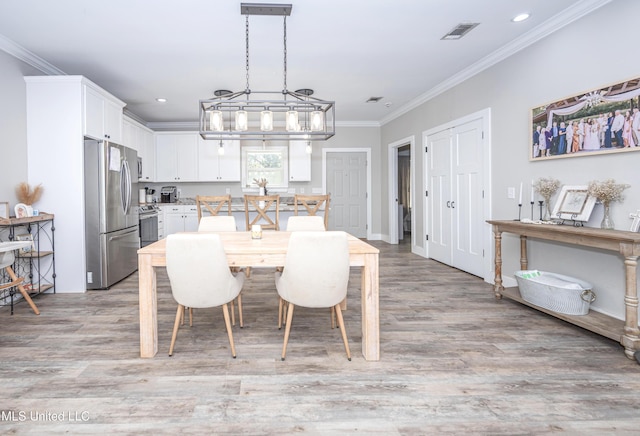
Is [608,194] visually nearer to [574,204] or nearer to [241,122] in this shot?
[574,204]

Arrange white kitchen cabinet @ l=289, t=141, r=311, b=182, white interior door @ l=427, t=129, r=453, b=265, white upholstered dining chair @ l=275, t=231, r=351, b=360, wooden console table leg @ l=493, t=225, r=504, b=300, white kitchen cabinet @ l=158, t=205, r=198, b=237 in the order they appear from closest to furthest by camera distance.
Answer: white upholstered dining chair @ l=275, t=231, r=351, b=360 → wooden console table leg @ l=493, t=225, r=504, b=300 → white interior door @ l=427, t=129, r=453, b=265 → white kitchen cabinet @ l=158, t=205, r=198, b=237 → white kitchen cabinet @ l=289, t=141, r=311, b=182

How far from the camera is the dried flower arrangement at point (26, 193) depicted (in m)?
3.54

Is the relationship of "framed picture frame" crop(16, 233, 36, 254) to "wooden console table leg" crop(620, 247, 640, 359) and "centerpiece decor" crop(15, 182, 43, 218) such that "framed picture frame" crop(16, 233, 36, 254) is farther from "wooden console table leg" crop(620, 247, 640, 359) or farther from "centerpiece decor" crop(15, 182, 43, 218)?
"wooden console table leg" crop(620, 247, 640, 359)

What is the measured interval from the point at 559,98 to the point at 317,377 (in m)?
3.01

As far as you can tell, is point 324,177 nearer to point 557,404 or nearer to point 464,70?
point 464,70

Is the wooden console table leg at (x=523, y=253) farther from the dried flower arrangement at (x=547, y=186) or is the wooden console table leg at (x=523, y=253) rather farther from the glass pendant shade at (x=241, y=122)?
the glass pendant shade at (x=241, y=122)

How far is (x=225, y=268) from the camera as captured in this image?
2.17 metres

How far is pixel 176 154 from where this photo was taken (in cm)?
703

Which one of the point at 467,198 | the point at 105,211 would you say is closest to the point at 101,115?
the point at 105,211

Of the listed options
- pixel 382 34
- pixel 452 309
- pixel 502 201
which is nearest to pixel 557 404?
pixel 452 309

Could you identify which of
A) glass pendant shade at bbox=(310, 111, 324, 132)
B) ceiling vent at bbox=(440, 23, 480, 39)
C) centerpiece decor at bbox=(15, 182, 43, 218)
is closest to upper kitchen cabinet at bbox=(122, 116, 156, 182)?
centerpiece decor at bbox=(15, 182, 43, 218)

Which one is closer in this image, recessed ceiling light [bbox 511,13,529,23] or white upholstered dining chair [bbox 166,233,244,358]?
white upholstered dining chair [bbox 166,233,244,358]

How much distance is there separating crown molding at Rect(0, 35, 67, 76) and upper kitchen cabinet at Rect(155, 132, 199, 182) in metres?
2.73

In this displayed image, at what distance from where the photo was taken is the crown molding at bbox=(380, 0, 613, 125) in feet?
9.24
